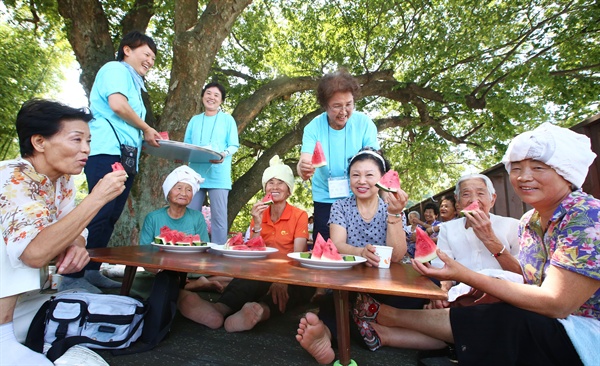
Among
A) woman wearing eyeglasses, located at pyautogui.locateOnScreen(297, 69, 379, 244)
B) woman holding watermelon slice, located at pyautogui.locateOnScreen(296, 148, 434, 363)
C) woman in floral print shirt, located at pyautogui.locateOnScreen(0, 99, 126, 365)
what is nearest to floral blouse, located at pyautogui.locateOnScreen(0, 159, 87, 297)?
woman in floral print shirt, located at pyautogui.locateOnScreen(0, 99, 126, 365)

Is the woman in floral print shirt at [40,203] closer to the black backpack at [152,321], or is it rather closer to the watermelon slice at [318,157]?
the black backpack at [152,321]

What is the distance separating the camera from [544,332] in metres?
2.00

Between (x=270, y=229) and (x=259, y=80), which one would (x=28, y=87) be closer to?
(x=259, y=80)

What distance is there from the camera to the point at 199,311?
3148mm

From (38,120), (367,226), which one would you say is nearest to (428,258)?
(367,226)

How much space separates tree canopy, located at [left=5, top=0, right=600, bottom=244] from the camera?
7.08 m

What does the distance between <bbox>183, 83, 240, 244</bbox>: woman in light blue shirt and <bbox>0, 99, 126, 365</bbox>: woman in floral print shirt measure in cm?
242

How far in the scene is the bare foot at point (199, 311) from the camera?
3125 mm

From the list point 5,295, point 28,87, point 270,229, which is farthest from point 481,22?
point 28,87

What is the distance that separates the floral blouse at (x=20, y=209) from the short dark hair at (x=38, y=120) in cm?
17

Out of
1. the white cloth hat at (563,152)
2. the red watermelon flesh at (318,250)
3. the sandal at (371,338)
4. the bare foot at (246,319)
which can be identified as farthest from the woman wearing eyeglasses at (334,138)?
the white cloth hat at (563,152)

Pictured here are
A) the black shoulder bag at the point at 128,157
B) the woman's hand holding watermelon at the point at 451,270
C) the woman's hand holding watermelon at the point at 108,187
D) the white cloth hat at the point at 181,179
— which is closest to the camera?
the woman's hand holding watermelon at the point at 451,270

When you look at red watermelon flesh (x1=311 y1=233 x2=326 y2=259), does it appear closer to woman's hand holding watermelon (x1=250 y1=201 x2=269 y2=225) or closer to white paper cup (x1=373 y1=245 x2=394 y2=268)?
white paper cup (x1=373 y1=245 x2=394 y2=268)

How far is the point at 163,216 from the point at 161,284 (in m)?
1.54
